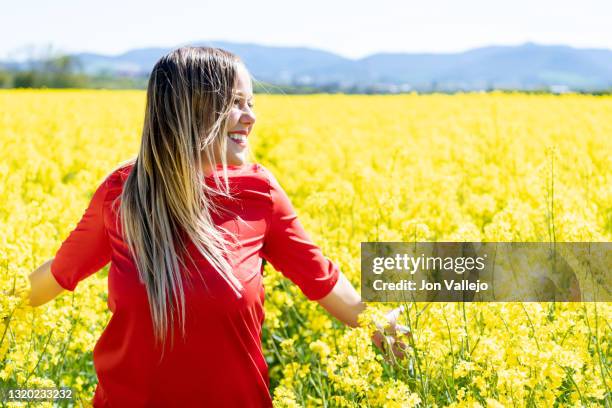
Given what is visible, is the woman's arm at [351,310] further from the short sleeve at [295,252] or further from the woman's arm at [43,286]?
the woman's arm at [43,286]

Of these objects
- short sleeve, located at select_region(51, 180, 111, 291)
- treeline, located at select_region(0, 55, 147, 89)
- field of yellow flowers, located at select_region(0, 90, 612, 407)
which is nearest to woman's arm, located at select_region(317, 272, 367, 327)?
field of yellow flowers, located at select_region(0, 90, 612, 407)

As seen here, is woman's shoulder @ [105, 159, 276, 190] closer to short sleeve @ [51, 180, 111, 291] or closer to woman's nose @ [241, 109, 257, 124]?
short sleeve @ [51, 180, 111, 291]

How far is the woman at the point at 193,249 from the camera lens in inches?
91.2

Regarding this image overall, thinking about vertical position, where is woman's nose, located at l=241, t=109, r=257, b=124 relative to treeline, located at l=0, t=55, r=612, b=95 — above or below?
below

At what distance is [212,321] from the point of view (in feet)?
7.57

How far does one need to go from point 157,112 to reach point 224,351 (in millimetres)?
748

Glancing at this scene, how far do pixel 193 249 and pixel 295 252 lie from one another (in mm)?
336

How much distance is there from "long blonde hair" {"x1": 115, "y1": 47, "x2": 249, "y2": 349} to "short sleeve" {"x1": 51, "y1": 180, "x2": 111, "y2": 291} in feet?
0.54

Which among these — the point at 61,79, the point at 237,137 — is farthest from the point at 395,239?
the point at 61,79

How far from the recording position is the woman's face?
253cm

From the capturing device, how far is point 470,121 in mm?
11961

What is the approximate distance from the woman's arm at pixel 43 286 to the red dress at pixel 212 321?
324 mm

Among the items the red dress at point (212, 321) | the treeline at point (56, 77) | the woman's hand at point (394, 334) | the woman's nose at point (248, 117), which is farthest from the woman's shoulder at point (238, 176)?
the treeline at point (56, 77)

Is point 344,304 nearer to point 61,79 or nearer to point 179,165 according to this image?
point 179,165
